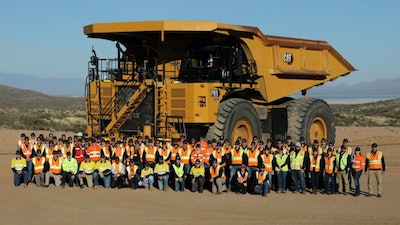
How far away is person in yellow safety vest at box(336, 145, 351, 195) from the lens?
16172 mm

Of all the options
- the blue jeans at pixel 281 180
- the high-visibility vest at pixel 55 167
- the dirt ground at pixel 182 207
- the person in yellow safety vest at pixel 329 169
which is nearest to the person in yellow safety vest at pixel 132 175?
the dirt ground at pixel 182 207

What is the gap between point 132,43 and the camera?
65.2 feet

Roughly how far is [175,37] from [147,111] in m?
2.28

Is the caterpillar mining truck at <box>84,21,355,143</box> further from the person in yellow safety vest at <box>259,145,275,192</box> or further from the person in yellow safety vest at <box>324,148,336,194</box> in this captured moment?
the person in yellow safety vest at <box>324,148,336,194</box>

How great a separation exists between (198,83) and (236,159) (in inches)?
88.0

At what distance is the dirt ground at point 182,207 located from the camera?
12648mm

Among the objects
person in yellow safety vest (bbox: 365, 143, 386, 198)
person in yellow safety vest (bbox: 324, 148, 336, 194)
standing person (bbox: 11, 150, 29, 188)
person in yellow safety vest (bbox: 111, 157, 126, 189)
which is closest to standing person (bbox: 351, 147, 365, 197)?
person in yellow safety vest (bbox: 365, 143, 386, 198)

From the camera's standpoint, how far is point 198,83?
17328 millimetres

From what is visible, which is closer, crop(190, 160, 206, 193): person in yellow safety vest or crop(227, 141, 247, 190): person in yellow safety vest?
crop(190, 160, 206, 193): person in yellow safety vest

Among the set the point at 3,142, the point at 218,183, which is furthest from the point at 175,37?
the point at 3,142

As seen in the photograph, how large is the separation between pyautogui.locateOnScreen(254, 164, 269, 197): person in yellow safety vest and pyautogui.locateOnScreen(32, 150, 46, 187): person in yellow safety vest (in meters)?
5.18

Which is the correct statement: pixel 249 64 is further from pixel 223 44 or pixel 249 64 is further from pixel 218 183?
pixel 218 183

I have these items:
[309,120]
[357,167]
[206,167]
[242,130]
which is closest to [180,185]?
[206,167]

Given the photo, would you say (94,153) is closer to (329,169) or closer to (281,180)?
(281,180)
